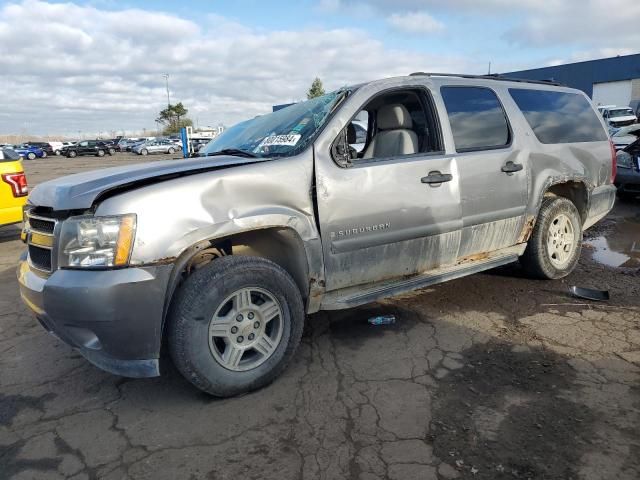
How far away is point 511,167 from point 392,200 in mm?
1365

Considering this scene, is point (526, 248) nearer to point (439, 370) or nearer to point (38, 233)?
point (439, 370)

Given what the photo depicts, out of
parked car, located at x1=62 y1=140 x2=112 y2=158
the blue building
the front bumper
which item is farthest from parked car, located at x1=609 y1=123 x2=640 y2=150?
parked car, located at x1=62 y1=140 x2=112 y2=158

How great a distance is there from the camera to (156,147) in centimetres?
4853

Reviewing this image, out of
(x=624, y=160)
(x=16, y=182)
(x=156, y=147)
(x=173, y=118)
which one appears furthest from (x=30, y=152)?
(x=624, y=160)

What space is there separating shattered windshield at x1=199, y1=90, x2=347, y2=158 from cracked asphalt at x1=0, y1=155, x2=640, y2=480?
1.48 meters

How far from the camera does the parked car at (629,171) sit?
8.89m

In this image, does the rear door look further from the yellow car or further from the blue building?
the blue building

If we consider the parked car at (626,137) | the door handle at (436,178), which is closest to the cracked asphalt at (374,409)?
the door handle at (436,178)

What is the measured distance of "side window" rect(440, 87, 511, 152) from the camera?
3.92 m

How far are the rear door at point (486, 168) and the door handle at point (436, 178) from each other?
0.19 metres

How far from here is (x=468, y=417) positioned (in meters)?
2.71

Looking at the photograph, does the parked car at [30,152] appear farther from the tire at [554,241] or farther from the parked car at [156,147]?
the tire at [554,241]

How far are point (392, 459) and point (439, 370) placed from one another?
99 centimetres

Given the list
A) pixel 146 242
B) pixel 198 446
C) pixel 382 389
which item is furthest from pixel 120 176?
pixel 382 389
